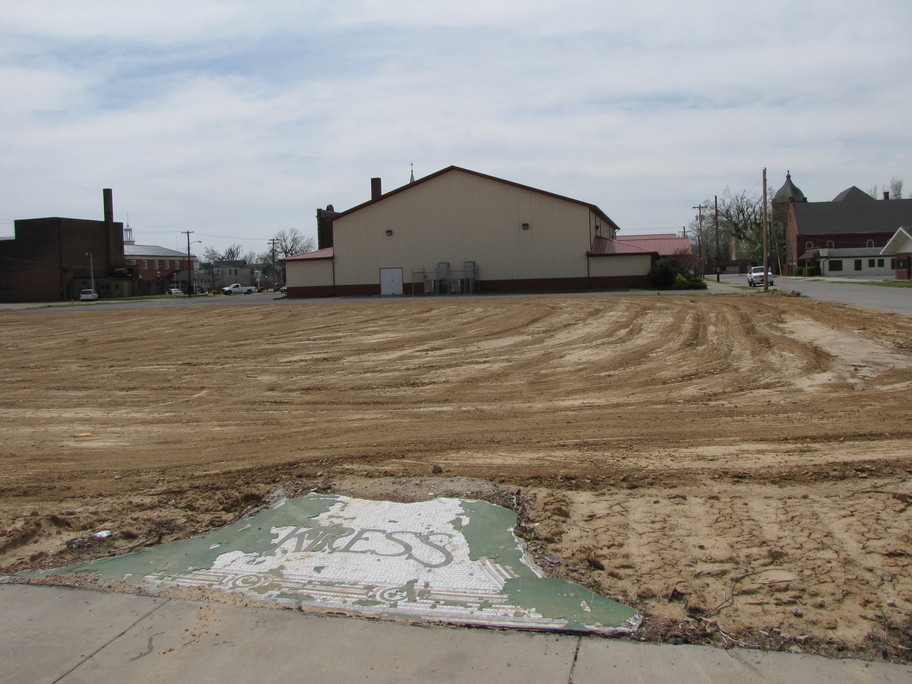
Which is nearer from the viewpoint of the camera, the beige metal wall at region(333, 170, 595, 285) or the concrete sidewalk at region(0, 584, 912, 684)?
the concrete sidewalk at region(0, 584, 912, 684)

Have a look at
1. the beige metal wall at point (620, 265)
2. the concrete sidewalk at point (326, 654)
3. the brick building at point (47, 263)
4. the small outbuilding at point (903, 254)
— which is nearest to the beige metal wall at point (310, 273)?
the beige metal wall at point (620, 265)

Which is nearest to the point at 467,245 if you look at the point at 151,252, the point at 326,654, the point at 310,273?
the point at 310,273

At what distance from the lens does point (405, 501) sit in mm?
6164

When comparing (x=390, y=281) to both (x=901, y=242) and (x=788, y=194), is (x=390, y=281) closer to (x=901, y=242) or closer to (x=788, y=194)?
(x=901, y=242)

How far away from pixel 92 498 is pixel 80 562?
4.49ft

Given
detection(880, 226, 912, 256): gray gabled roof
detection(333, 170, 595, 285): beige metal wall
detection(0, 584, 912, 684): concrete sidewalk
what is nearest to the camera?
detection(0, 584, 912, 684): concrete sidewalk

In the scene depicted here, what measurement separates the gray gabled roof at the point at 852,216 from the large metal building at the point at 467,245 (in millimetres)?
56789

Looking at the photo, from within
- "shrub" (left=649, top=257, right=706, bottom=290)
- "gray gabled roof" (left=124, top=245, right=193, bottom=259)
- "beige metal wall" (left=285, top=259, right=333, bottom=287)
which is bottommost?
"shrub" (left=649, top=257, right=706, bottom=290)

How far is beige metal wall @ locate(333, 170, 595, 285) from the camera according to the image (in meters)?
51.2

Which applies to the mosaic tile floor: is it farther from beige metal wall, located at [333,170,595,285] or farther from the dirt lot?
beige metal wall, located at [333,170,595,285]

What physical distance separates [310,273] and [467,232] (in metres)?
12.8

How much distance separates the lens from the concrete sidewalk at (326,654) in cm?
365

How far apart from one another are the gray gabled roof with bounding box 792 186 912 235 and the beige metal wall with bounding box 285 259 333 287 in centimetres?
6996

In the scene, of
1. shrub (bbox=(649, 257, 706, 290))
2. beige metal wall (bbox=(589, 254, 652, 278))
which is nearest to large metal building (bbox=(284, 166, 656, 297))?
beige metal wall (bbox=(589, 254, 652, 278))
